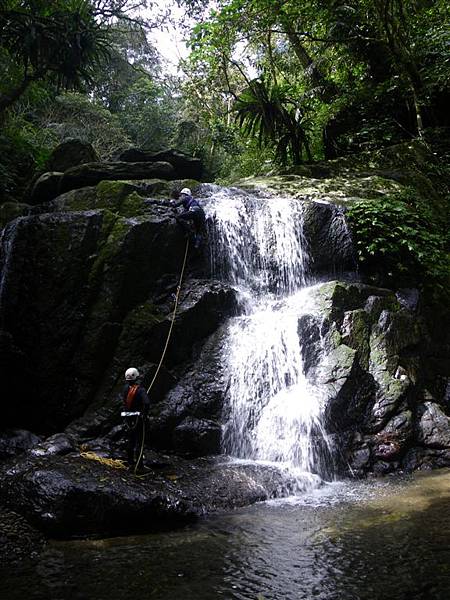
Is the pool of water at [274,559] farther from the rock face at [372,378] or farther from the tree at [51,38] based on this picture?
the tree at [51,38]

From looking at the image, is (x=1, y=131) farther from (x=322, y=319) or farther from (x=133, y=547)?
(x=133, y=547)

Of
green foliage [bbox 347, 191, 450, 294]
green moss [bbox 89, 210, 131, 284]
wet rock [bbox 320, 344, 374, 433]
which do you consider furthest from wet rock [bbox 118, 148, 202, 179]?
wet rock [bbox 320, 344, 374, 433]

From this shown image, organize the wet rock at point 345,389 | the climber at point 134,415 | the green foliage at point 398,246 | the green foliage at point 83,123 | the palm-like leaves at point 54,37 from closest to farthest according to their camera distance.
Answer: the climber at point 134,415 → the wet rock at point 345,389 → the green foliage at point 398,246 → the palm-like leaves at point 54,37 → the green foliage at point 83,123

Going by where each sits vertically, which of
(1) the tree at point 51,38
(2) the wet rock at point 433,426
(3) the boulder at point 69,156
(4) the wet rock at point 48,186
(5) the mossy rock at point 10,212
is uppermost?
(1) the tree at point 51,38

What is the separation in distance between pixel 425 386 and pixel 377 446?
1.73 metres

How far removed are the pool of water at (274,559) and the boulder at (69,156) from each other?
470 inches

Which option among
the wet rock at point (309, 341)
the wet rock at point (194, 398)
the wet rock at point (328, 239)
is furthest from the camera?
the wet rock at point (328, 239)

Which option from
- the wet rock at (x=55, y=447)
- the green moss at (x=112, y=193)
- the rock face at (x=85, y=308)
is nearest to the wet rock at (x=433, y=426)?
the rock face at (x=85, y=308)

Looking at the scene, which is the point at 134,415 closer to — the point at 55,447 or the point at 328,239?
the point at 55,447

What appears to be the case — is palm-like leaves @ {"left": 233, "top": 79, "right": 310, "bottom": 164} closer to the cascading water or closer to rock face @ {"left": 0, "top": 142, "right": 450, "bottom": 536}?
the cascading water

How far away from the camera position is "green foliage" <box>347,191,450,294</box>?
32.5 feet

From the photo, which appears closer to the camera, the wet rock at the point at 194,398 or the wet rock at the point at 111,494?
the wet rock at the point at 111,494

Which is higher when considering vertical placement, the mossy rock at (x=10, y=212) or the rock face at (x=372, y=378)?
the mossy rock at (x=10, y=212)

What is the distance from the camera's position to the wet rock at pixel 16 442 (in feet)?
25.0
